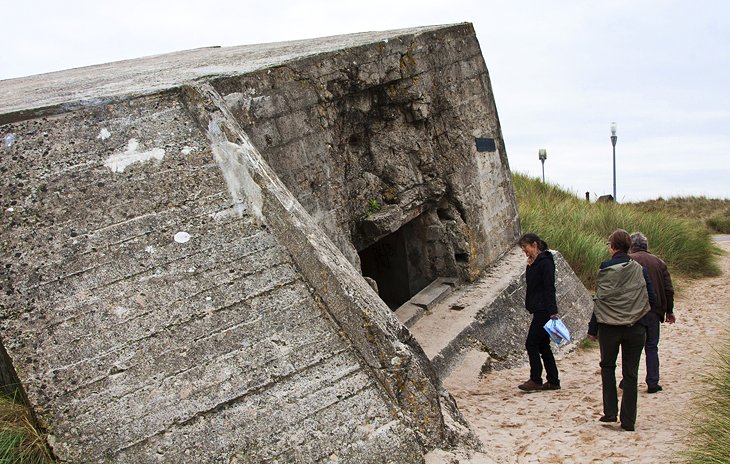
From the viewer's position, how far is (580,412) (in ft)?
16.7

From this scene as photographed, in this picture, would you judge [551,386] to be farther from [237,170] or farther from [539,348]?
[237,170]

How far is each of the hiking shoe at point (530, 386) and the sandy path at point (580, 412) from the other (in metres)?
0.04

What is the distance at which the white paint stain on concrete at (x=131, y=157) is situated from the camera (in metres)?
3.68

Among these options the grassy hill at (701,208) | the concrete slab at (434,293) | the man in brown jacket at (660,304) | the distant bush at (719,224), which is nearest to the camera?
the man in brown jacket at (660,304)

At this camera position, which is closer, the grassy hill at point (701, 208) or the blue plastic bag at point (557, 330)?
the blue plastic bag at point (557, 330)

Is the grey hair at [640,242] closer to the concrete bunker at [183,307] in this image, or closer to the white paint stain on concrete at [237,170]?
the concrete bunker at [183,307]

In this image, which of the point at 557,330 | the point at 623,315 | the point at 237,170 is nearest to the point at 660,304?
the point at 557,330

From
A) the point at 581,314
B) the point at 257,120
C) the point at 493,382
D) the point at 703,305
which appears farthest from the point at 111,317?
the point at 703,305

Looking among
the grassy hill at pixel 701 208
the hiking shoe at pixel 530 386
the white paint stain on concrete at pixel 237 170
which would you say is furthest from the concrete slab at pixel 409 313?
the grassy hill at pixel 701 208

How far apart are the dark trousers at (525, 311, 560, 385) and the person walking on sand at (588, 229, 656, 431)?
75cm

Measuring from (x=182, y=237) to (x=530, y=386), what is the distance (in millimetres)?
3037

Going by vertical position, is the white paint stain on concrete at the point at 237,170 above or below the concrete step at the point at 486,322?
above

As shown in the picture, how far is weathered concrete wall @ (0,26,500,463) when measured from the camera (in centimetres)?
309

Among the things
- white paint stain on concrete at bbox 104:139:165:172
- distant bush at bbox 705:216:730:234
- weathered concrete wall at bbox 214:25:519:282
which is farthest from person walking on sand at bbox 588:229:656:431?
distant bush at bbox 705:216:730:234
